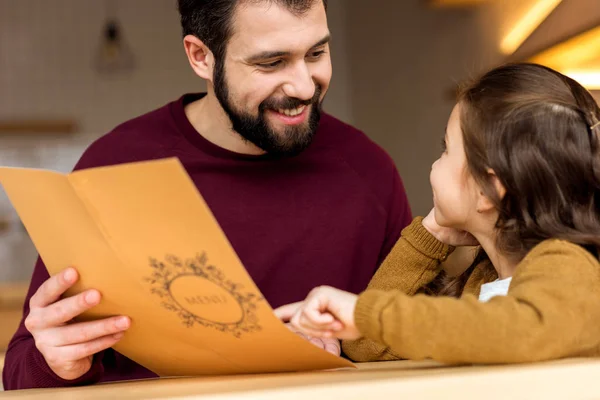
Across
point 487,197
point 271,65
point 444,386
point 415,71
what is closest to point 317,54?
point 271,65

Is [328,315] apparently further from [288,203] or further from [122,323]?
[288,203]

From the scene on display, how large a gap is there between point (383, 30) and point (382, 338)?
3.43 meters

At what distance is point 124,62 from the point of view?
5348 mm

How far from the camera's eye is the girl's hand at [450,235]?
4.34ft

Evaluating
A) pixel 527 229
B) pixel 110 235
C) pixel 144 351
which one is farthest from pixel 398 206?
pixel 110 235

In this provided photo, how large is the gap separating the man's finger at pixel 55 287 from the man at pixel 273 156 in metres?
0.31

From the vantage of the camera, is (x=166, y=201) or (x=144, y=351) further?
(x=144, y=351)

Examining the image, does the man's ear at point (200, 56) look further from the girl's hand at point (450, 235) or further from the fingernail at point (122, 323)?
the fingernail at point (122, 323)

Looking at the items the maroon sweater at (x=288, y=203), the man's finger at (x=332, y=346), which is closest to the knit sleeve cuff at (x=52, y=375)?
the maroon sweater at (x=288, y=203)

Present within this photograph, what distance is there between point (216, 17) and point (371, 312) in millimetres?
837

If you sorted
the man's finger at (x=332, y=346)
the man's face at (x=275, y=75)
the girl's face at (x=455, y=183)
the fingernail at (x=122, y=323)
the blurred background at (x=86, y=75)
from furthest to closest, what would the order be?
1. the blurred background at (x=86, y=75)
2. the man's face at (x=275, y=75)
3. the man's finger at (x=332, y=346)
4. the girl's face at (x=455, y=183)
5. the fingernail at (x=122, y=323)

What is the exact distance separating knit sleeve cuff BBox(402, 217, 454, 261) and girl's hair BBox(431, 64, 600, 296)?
0.24 m

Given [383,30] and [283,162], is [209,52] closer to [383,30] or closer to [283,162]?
[283,162]

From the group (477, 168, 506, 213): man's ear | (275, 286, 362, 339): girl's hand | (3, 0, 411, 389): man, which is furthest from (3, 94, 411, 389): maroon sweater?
(275, 286, 362, 339): girl's hand
